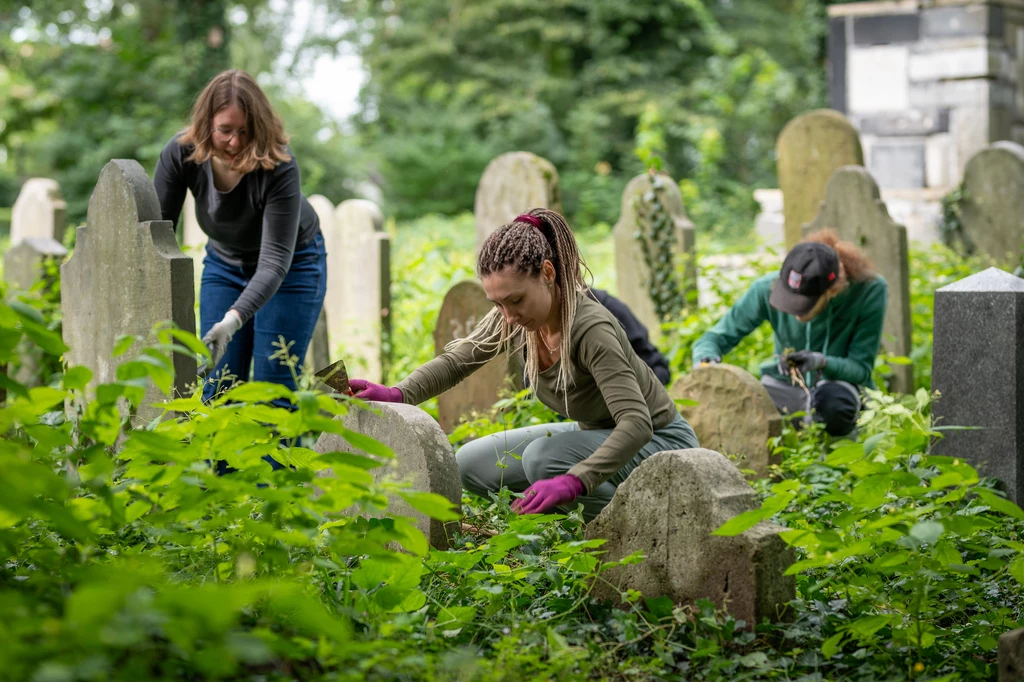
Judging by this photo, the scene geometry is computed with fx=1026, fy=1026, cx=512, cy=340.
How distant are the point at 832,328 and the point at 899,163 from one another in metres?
6.81

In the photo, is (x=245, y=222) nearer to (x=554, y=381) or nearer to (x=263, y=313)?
(x=263, y=313)

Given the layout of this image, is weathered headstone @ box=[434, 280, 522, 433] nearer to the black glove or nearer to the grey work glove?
the black glove

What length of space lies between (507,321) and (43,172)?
16.3m

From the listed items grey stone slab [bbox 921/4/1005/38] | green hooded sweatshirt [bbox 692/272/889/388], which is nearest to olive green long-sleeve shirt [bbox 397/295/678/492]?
green hooded sweatshirt [bbox 692/272/889/388]

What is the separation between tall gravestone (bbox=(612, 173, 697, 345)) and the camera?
23.2ft

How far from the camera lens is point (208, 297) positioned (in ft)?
14.2

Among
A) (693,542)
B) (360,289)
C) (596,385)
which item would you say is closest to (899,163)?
(360,289)

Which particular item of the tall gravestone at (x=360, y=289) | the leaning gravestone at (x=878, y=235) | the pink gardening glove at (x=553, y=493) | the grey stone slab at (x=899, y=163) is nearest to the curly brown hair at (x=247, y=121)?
the pink gardening glove at (x=553, y=493)

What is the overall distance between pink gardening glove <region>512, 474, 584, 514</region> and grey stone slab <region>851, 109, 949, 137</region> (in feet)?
30.9

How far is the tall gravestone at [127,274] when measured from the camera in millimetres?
3760

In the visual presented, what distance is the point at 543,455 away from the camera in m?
3.60

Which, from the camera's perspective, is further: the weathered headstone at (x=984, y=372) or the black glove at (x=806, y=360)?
the black glove at (x=806, y=360)

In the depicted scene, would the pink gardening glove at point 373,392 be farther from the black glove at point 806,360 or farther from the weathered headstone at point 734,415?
the black glove at point 806,360

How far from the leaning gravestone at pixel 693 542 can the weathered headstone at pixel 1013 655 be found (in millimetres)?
594
